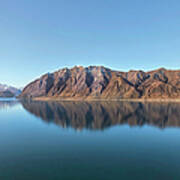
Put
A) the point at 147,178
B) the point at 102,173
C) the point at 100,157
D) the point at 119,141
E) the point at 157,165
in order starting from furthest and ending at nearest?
the point at 119,141, the point at 100,157, the point at 157,165, the point at 102,173, the point at 147,178

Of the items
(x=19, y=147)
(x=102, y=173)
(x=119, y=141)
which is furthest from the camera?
(x=119, y=141)

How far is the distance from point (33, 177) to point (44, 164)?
409cm

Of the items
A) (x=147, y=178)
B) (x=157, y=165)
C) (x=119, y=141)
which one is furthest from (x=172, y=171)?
(x=119, y=141)

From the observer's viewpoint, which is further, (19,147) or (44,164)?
(19,147)

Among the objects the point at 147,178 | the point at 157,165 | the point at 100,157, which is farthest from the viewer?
the point at 100,157

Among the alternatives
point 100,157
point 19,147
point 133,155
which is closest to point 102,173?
point 100,157

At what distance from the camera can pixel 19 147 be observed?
32.9 m

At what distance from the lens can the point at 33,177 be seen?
20.0 meters

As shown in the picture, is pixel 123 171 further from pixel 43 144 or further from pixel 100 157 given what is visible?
pixel 43 144

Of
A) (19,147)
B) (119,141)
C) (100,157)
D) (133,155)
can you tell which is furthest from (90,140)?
(19,147)

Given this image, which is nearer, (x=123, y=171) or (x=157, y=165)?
(x=123, y=171)

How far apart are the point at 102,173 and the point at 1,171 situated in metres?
17.5

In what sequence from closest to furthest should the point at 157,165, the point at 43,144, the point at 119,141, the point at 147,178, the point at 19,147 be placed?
the point at 147,178, the point at 157,165, the point at 19,147, the point at 43,144, the point at 119,141

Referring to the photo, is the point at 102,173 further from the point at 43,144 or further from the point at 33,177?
the point at 43,144
